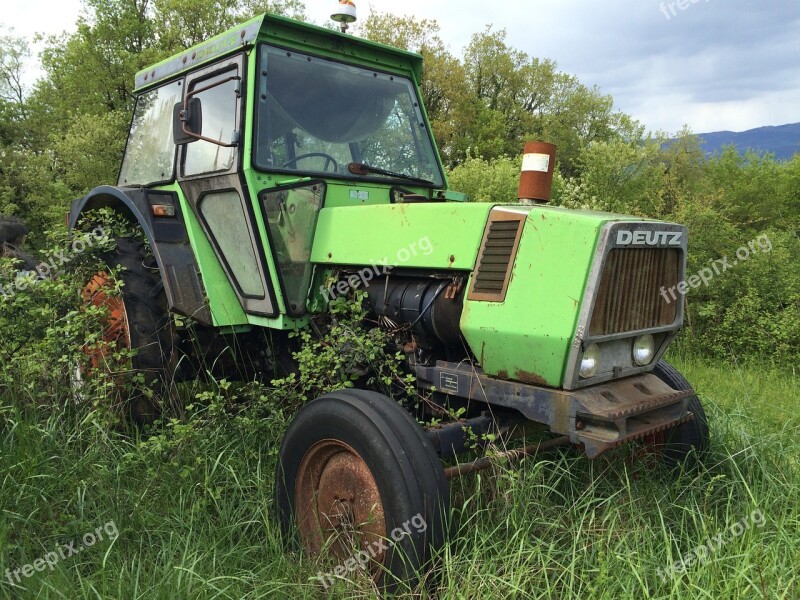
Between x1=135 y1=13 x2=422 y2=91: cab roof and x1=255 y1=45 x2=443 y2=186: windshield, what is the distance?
59 mm

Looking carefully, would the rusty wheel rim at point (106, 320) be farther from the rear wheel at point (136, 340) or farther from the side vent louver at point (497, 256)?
the side vent louver at point (497, 256)

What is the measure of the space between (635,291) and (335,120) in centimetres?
193

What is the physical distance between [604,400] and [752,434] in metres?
1.87

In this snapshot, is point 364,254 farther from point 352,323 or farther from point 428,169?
point 428,169

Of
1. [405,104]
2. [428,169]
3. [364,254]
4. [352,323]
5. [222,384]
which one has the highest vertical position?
[405,104]

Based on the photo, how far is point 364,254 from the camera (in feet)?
10.2

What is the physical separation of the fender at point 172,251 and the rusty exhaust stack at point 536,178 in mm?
1838

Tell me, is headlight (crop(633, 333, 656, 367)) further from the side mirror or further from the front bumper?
the side mirror

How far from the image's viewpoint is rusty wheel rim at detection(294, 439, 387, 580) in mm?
2355

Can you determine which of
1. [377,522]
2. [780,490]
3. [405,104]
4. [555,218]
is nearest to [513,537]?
[377,522]

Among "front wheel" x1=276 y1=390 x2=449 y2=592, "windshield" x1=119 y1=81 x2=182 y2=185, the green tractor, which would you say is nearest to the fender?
the green tractor

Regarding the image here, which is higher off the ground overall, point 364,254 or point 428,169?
point 428,169

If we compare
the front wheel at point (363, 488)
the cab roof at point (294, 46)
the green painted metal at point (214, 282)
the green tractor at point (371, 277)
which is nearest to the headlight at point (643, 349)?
the green tractor at point (371, 277)

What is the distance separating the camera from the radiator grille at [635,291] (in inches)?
96.6
